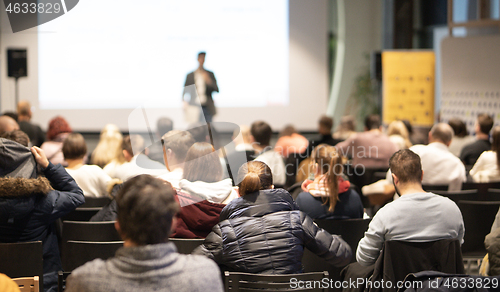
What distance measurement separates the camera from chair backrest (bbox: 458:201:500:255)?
3.06 metres

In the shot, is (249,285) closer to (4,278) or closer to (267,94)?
(4,278)

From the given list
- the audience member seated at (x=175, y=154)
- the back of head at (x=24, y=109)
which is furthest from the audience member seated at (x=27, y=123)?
the audience member seated at (x=175, y=154)

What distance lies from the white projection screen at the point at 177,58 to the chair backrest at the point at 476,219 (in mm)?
4375

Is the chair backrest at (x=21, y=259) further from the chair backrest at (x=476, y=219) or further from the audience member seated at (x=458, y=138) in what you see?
the audience member seated at (x=458, y=138)

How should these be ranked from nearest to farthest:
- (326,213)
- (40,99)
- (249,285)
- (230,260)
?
(249,285) → (230,260) → (326,213) → (40,99)

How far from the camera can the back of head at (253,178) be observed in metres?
2.11

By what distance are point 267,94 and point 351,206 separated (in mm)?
5236

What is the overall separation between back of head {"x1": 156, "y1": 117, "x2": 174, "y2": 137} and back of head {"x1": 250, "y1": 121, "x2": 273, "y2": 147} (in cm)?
189

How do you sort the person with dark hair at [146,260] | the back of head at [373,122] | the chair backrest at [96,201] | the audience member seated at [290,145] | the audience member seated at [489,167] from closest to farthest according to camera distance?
1. the person with dark hair at [146,260]
2. the chair backrest at [96,201]
3. the audience member seated at [489,167]
4. the audience member seated at [290,145]
5. the back of head at [373,122]

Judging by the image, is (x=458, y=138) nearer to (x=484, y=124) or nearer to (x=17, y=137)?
(x=484, y=124)

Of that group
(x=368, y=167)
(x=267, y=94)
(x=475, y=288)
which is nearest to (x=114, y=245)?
(x=475, y=288)

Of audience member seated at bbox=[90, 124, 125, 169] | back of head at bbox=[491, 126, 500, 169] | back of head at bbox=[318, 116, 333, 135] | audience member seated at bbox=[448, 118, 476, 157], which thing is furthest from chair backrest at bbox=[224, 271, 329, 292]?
audience member seated at bbox=[448, 118, 476, 157]

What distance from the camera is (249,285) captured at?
1874 mm

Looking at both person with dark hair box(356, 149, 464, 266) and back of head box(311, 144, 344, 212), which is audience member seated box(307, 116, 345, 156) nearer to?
back of head box(311, 144, 344, 212)
